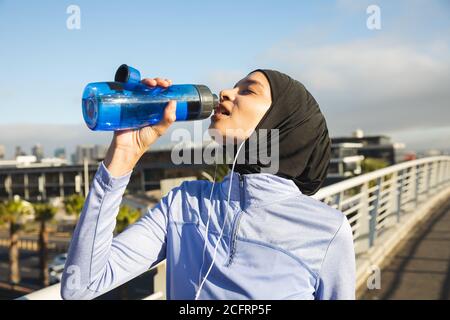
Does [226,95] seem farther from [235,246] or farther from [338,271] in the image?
[338,271]

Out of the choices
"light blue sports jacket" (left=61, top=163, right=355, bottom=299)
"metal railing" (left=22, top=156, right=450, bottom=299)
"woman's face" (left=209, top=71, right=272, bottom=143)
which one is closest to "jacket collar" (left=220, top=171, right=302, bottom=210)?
"light blue sports jacket" (left=61, top=163, right=355, bottom=299)

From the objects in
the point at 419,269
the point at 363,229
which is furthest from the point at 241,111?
the point at 363,229

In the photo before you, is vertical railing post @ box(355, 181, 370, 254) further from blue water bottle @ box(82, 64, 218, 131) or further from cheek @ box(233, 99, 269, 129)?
blue water bottle @ box(82, 64, 218, 131)

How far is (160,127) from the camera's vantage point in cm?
127

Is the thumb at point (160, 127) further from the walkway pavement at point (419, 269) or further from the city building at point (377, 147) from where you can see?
the city building at point (377, 147)

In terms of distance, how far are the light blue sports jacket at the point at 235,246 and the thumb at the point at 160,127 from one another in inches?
4.8

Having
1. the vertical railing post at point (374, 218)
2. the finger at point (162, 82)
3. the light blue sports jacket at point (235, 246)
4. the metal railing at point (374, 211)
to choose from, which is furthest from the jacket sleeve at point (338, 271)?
the vertical railing post at point (374, 218)

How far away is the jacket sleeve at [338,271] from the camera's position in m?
1.31

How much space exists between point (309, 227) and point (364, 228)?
4.11 m

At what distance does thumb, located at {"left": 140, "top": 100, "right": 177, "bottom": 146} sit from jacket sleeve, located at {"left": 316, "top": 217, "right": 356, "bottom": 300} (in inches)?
22.8

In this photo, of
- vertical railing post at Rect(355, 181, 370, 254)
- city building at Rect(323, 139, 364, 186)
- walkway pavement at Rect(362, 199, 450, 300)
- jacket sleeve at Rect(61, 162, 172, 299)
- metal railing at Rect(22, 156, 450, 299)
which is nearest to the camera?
jacket sleeve at Rect(61, 162, 172, 299)

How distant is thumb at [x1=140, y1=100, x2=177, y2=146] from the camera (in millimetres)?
1254
